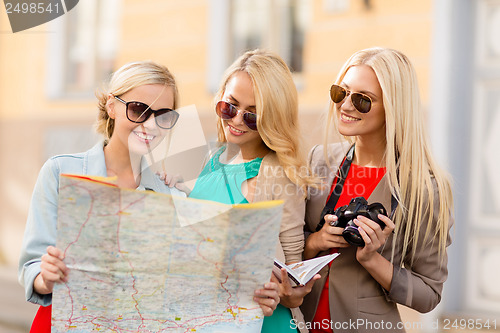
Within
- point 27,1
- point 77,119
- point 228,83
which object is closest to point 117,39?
Result: point 77,119

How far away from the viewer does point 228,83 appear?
6.36 feet

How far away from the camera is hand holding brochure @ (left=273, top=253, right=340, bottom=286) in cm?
171

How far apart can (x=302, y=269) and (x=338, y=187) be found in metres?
Answer: 0.37

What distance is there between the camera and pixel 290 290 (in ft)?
5.90

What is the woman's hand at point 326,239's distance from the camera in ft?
6.07

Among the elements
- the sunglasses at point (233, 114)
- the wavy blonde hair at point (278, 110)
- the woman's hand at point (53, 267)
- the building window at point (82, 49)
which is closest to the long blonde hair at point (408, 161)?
the wavy blonde hair at point (278, 110)

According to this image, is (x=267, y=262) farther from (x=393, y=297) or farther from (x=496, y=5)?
(x=496, y=5)

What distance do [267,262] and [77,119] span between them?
543 cm

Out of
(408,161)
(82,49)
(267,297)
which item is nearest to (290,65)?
(408,161)

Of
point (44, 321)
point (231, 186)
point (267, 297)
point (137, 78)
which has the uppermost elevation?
point (137, 78)

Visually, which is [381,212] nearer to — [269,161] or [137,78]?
[269,161]

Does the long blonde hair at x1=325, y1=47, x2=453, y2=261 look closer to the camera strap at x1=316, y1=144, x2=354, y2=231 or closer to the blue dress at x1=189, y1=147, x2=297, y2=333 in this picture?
the camera strap at x1=316, y1=144, x2=354, y2=231

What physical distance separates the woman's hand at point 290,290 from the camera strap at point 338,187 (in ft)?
0.75

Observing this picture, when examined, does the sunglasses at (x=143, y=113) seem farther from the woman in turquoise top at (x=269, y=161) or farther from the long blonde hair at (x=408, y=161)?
the long blonde hair at (x=408, y=161)
